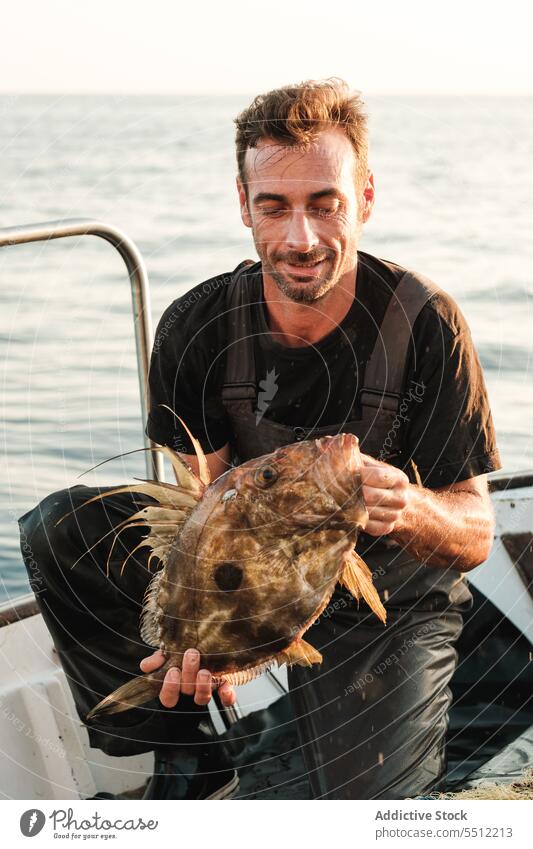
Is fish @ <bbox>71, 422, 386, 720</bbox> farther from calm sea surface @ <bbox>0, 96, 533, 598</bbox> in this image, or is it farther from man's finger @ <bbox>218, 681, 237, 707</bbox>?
calm sea surface @ <bbox>0, 96, 533, 598</bbox>

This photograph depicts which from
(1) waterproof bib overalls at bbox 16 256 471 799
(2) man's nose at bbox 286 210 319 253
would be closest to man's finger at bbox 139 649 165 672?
(1) waterproof bib overalls at bbox 16 256 471 799

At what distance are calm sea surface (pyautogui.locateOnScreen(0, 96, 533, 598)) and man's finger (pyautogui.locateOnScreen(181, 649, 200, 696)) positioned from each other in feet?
6.55

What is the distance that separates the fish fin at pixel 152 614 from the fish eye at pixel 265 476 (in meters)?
0.51

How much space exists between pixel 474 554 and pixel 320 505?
0.97 m

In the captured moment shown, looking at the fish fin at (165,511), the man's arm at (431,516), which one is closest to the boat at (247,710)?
the man's arm at (431,516)

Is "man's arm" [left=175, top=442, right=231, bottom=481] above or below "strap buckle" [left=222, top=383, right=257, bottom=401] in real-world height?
below

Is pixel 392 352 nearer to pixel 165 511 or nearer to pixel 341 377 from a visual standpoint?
pixel 341 377

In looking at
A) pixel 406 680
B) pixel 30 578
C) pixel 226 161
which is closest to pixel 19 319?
pixel 226 161

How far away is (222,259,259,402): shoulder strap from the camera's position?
3.55 m

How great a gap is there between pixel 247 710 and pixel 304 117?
2.06 metres

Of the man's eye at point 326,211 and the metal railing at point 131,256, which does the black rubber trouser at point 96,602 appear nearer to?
the metal railing at point 131,256

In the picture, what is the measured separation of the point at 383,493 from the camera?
2.59 meters

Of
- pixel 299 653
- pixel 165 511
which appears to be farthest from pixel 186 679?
pixel 165 511

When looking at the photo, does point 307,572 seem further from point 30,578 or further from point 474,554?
point 30,578
